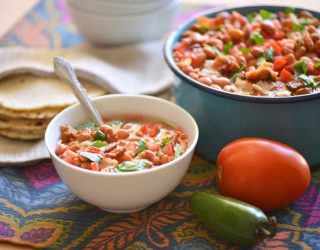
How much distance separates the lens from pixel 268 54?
1699 mm

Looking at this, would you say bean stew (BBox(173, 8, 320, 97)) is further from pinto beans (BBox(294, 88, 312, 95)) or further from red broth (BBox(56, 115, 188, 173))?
red broth (BBox(56, 115, 188, 173))

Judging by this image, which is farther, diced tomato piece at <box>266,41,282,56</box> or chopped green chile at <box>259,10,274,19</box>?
chopped green chile at <box>259,10,274,19</box>

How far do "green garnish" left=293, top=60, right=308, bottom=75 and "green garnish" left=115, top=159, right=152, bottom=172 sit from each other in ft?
1.82

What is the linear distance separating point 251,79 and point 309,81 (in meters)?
0.17

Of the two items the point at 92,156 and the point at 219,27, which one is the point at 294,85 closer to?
the point at 219,27

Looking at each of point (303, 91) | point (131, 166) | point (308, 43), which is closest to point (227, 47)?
point (308, 43)

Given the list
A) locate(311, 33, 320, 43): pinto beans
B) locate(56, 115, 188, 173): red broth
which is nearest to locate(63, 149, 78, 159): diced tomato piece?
locate(56, 115, 188, 173): red broth

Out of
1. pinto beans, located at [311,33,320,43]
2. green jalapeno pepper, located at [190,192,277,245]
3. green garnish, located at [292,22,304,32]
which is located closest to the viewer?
green jalapeno pepper, located at [190,192,277,245]

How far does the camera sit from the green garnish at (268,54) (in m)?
→ 1.69

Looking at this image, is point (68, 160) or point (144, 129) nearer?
point (68, 160)

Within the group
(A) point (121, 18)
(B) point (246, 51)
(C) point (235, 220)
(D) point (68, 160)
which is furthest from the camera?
(A) point (121, 18)

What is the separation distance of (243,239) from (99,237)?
1.23 feet

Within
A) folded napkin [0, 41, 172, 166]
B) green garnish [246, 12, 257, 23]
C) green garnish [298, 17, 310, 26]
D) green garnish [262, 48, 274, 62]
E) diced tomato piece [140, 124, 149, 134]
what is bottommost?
folded napkin [0, 41, 172, 166]

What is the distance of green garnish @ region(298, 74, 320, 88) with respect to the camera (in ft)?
5.12
